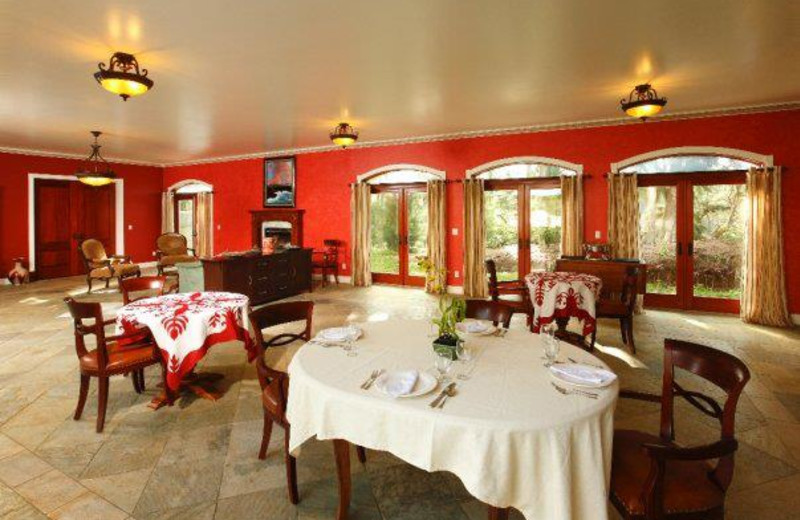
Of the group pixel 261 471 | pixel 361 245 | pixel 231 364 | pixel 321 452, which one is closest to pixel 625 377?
pixel 321 452

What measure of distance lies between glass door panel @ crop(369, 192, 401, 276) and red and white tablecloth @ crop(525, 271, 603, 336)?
4.74 meters

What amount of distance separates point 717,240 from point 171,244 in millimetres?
10890

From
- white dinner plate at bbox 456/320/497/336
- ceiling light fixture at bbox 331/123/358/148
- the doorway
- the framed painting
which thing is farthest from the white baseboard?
white dinner plate at bbox 456/320/497/336

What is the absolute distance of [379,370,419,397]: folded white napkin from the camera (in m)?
1.64

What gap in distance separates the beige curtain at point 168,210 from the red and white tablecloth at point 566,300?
35.3 feet

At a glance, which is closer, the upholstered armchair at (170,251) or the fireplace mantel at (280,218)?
the upholstered armchair at (170,251)

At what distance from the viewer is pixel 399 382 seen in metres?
1.71

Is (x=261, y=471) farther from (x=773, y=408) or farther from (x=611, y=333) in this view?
(x=611, y=333)

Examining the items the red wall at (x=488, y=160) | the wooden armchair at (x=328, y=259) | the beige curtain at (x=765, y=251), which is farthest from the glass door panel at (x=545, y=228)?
the wooden armchair at (x=328, y=259)

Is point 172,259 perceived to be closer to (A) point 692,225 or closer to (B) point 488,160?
(B) point 488,160

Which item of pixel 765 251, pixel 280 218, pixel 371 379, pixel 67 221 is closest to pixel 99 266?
pixel 67 221

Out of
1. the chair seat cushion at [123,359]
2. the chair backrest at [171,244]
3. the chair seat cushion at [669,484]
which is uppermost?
the chair backrest at [171,244]

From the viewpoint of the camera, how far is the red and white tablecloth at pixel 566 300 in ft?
14.4

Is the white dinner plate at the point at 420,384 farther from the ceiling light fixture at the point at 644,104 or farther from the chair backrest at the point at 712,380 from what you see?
the ceiling light fixture at the point at 644,104
